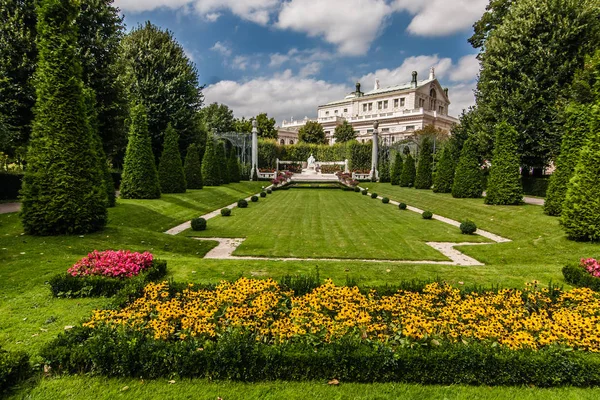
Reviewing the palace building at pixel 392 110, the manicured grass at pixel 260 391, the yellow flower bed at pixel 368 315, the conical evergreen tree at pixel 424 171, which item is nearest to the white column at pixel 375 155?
the conical evergreen tree at pixel 424 171

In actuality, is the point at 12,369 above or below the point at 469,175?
below

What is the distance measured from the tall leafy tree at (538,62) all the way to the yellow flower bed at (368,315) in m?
18.2

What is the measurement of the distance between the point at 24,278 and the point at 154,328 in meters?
3.73

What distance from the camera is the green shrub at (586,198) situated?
9.19 m

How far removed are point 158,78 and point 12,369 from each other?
1037 inches

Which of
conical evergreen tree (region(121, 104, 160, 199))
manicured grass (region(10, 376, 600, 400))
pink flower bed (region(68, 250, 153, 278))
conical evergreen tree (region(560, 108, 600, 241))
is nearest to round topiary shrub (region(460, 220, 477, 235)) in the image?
conical evergreen tree (region(560, 108, 600, 241))

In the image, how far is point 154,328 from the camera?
Result: 12.5ft

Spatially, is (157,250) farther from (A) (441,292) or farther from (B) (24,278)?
(A) (441,292)

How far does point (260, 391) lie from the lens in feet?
10.3

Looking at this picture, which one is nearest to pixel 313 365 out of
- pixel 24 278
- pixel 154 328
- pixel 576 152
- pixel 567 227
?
pixel 154 328

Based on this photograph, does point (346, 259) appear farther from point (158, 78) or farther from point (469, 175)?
A: point (158, 78)

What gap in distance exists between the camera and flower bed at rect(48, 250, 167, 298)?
5215 millimetres

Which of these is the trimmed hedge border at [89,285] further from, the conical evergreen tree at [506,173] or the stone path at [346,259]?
the conical evergreen tree at [506,173]

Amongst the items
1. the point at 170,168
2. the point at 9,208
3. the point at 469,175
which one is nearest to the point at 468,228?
the point at 469,175
